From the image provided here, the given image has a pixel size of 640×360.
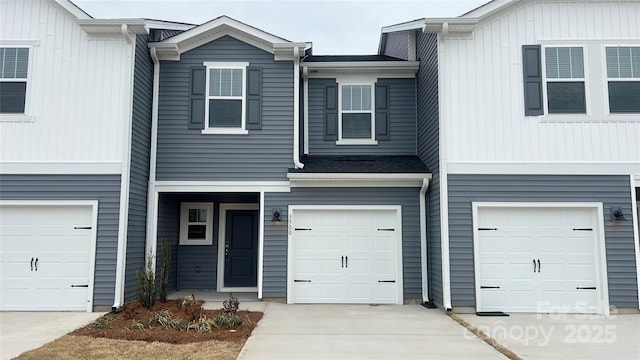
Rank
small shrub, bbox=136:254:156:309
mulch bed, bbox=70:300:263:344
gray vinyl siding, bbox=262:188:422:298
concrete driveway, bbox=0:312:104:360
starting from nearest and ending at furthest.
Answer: concrete driveway, bbox=0:312:104:360
mulch bed, bbox=70:300:263:344
small shrub, bbox=136:254:156:309
gray vinyl siding, bbox=262:188:422:298

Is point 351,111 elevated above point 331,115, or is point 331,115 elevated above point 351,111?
point 351,111

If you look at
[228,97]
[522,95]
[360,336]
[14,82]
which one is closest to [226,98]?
[228,97]

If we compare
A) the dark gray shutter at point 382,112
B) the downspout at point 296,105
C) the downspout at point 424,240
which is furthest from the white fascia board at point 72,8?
the downspout at point 424,240

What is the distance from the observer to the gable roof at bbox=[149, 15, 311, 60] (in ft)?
30.9

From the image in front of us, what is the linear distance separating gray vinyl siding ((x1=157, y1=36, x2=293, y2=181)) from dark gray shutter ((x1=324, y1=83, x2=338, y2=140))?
122 cm

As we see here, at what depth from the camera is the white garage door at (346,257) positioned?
9328mm

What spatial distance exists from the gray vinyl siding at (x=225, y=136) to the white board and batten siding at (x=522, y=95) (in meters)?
3.24

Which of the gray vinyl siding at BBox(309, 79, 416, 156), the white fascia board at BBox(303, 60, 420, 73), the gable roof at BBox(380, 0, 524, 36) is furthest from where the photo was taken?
the gray vinyl siding at BBox(309, 79, 416, 156)

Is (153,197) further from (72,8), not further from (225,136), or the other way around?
(72,8)

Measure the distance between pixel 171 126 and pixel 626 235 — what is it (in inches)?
350

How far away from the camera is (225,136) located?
951 cm

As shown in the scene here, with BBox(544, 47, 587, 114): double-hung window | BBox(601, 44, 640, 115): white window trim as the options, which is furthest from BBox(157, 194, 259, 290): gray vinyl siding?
BBox(601, 44, 640, 115): white window trim

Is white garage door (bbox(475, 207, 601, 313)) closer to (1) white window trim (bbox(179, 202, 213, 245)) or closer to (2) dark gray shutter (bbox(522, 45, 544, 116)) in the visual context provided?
(2) dark gray shutter (bbox(522, 45, 544, 116))

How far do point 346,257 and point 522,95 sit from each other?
4556mm
